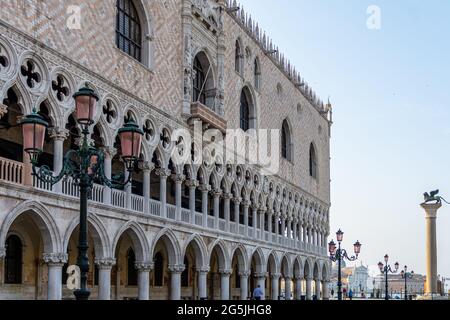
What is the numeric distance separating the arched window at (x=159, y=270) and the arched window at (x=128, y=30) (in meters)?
6.54

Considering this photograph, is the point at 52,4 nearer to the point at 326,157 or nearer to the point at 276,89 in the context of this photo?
the point at 276,89

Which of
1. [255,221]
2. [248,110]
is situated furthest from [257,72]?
[255,221]

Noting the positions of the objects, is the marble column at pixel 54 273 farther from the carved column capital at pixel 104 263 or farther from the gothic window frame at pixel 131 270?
the gothic window frame at pixel 131 270

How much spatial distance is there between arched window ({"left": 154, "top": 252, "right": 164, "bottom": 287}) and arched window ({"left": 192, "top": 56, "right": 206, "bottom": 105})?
508cm

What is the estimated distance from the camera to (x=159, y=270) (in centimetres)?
2122

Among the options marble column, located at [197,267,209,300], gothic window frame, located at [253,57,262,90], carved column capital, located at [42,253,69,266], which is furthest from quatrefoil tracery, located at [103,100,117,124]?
gothic window frame, located at [253,57,262,90]

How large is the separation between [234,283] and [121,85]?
13824 millimetres

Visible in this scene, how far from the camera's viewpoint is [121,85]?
16.4 metres

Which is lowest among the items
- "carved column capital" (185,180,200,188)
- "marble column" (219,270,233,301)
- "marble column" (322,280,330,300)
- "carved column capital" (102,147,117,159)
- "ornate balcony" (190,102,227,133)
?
"marble column" (322,280,330,300)

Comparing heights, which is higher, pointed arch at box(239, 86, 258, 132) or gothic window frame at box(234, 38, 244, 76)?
gothic window frame at box(234, 38, 244, 76)

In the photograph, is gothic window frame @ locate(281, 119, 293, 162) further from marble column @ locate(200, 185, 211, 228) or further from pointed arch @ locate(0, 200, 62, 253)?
pointed arch @ locate(0, 200, 62, 253)

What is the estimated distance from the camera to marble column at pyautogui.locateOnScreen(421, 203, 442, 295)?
24.8m

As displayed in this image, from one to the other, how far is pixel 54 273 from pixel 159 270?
7.90 meters
